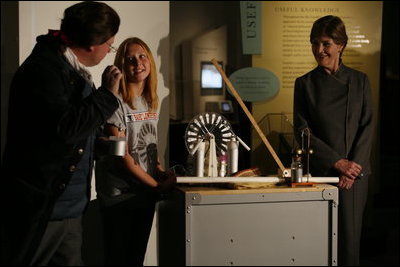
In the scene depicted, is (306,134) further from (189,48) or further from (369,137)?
(189,48)

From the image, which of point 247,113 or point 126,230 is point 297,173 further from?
point 126,230

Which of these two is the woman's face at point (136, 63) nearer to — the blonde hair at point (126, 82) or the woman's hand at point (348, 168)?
the blonde hair at point (126, 82)

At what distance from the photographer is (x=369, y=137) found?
312cm

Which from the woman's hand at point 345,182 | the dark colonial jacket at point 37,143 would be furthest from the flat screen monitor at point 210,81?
the dark colonial jacket at point 37,143

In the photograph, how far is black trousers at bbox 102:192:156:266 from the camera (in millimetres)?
2875

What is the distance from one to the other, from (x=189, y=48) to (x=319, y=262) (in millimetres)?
1681

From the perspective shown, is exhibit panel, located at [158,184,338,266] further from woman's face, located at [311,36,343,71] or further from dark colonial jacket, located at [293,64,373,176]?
woman's face, located at [311,36,343,71]

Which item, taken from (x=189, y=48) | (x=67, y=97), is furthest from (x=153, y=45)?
(x=67, y=97)

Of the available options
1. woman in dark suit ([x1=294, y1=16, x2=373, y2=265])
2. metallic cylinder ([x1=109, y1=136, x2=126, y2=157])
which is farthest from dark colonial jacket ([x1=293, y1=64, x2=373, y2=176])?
metallic cylinder ([x1=109, y1=136, x2=126, y2=157])

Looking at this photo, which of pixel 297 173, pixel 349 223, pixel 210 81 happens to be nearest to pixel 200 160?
pixel 297 173

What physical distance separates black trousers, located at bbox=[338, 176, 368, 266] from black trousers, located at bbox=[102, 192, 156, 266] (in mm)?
1043

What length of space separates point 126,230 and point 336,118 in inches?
49.9

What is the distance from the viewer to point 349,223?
309 cm

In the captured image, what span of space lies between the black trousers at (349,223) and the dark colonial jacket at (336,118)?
12cm
